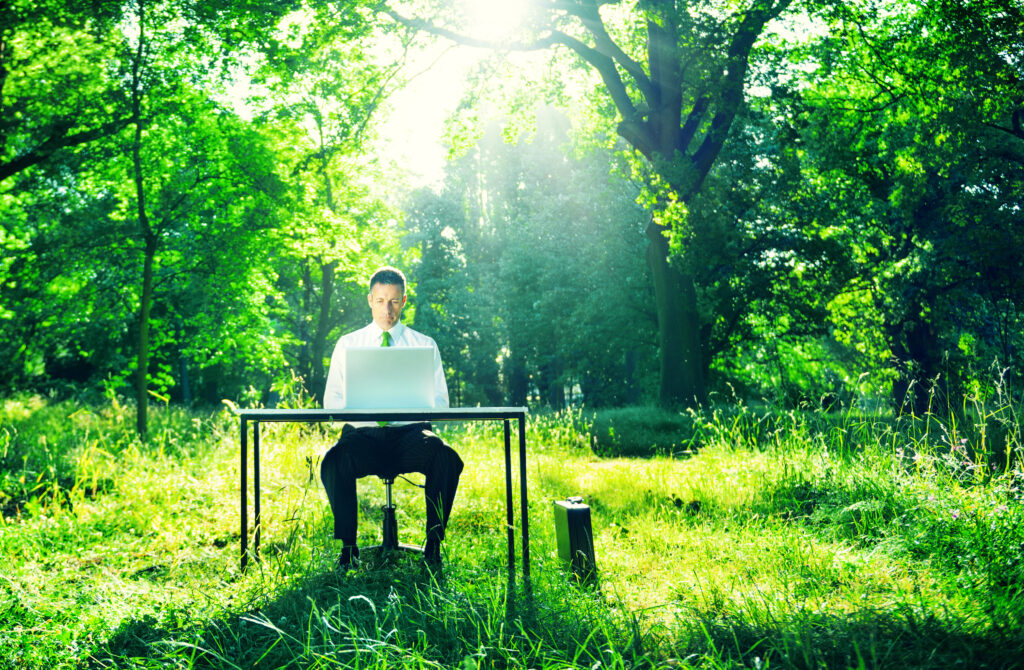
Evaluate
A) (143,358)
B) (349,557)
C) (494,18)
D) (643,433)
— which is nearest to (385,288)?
(349,557)

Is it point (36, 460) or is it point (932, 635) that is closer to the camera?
point (932, 635)

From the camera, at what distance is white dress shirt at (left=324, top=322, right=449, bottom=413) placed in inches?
160

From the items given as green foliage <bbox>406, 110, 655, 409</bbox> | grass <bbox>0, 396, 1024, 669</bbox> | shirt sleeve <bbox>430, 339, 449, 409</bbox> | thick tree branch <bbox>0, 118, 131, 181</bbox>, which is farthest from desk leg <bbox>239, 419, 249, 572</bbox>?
green foliage <bbox>406, 110, 655, 409</bbox>

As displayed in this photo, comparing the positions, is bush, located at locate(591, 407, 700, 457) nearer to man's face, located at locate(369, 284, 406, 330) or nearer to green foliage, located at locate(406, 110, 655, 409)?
man's face, located at locate(369, 284, 406, 330)

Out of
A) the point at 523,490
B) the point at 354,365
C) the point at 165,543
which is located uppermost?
the point at 354,365

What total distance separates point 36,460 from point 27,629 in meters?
4.95

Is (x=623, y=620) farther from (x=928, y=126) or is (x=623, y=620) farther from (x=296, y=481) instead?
(x=928, y=126)

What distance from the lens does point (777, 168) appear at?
1570 cm

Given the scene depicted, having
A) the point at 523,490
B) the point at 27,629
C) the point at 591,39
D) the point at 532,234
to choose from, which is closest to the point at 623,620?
the point at 523,490

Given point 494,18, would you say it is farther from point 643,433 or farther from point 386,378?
point 386,378

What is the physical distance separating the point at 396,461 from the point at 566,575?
1095mm

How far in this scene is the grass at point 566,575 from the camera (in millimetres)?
2493

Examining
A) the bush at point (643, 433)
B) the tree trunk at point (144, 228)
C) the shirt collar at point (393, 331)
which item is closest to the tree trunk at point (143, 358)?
the tree trunk at point (144, 228)

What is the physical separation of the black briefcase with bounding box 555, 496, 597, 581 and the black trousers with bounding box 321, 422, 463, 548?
1.93 ft
